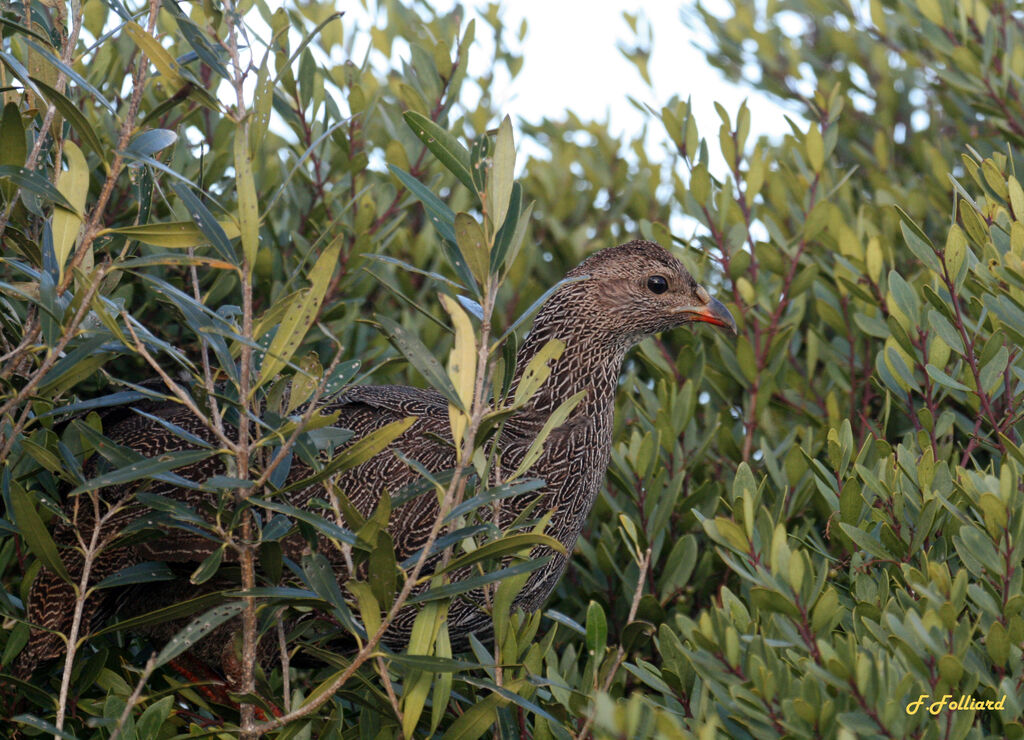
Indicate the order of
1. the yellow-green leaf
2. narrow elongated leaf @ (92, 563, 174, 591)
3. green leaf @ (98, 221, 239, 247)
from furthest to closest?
narrow elongated leaf @ (92, 563, 174, 591) < green leaf @ (98, 221, 239, 247) < the yellow-green leaf

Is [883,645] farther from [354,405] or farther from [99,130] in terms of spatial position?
[99,130]

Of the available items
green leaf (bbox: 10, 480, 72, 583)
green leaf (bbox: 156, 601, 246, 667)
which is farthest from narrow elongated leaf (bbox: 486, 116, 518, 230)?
green leaf (bbox: 10, 480, 72, 583)

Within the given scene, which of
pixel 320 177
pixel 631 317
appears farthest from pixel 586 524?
pixel 320 177

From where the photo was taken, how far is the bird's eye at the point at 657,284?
4469 millimetres

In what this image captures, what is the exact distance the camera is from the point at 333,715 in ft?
8.86

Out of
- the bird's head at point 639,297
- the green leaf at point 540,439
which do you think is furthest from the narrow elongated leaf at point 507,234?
the bird's head at point 639,297

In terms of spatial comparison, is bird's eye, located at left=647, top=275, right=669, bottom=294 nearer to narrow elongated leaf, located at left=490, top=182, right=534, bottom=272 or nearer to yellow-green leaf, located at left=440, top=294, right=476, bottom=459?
narrow elongated leaf, located at left=490, top=182, right=534, bottom=272

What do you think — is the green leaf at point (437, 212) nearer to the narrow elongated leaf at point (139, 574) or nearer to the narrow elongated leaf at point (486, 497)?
the narrow elongated leaf at point (486, 497)

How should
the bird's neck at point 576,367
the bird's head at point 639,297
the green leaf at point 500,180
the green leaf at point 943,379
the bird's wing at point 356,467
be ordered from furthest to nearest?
the bird's head at point 639,297 → the bird's neck at point 576,367 → the bird's wing at point 356,467 → the green leaf at point 943,379 → the green leaf at point 500,180

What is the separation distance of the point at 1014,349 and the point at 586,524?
1776 mm

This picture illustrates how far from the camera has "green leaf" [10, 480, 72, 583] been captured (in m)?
2.75

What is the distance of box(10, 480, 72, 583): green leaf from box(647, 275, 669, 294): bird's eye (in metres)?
2.48

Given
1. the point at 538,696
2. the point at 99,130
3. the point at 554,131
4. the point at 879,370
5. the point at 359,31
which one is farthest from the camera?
the point at 554,131

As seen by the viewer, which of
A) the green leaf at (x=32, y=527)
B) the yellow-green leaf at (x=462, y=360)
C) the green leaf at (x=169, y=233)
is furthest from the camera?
the green leaf at (x=32, y=527)
